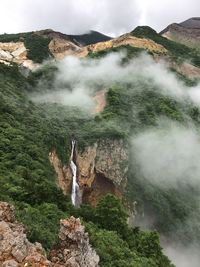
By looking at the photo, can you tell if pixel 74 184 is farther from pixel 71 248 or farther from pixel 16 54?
pixel 16 54

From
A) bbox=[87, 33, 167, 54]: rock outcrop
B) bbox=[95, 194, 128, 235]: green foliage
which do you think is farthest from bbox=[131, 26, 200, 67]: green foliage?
bbox=[95, 194, 128, 235]: green foliage

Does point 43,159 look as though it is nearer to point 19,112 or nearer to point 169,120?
point 19,112

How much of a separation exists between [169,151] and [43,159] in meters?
33.8

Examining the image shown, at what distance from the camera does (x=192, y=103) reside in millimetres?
102625

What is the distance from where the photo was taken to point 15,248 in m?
23.0

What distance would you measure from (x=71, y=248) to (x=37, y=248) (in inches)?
82.3

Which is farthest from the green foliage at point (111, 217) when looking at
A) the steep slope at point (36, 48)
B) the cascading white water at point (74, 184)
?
the steep slope at point (36, 48)

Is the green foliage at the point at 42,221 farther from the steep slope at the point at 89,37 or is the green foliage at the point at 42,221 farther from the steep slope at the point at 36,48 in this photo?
the steep slope at the point at 89,37

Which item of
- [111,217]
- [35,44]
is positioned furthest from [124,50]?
[111,217]

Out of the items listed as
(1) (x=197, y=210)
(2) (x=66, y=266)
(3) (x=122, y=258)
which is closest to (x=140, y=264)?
(3) (x=122, y=258)

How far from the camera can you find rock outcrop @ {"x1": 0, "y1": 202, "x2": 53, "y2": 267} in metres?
22.4

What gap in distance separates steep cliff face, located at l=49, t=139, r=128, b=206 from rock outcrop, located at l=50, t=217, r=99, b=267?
106 feet

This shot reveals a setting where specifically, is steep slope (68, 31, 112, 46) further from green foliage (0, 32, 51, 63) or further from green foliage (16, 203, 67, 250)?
green foliage (16, 203, 67, 250)

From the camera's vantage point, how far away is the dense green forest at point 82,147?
36312 millimetres
